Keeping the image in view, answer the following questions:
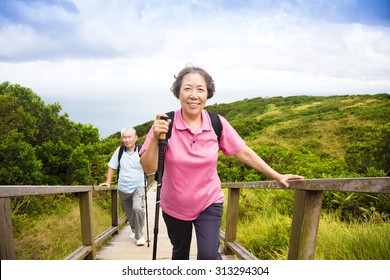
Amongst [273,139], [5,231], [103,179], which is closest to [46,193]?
[5,231]

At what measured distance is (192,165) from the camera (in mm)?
2406

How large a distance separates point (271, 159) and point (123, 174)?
25.3 ft

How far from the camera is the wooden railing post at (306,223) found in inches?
94.3

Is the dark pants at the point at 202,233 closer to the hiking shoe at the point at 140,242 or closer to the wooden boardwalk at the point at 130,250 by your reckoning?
the wooden boardwalk at the point at 130,250

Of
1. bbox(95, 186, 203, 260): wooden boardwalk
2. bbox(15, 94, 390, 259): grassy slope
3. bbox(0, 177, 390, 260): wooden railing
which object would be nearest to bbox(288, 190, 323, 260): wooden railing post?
bbox(0, 177, 390, 260): wooden railing

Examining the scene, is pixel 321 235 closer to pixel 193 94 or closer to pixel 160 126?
pixel 193 94

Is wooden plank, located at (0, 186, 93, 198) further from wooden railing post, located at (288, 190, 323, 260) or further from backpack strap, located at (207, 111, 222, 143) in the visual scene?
wooden railing post, located at (288, 190, 323, 260)

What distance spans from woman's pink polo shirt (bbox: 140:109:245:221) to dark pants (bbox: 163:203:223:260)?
5cm

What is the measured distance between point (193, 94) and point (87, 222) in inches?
96.2

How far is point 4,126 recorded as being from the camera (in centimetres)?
749

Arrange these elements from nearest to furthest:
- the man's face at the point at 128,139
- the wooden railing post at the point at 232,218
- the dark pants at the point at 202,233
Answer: the dark pants at the point at 202,233
the wooden railing post at the point at 232,218
the man's face at the point at 128,139

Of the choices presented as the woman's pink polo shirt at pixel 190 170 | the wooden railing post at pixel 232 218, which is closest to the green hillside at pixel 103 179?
the wooden railing post at pixel 232 218
